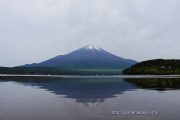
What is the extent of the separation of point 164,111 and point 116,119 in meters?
5.93

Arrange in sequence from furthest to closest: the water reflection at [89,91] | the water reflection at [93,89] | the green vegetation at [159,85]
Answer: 1. the green vegetation at [159,85]
2. the water reflection at [93,89]
3. the water reflection at [89,91]

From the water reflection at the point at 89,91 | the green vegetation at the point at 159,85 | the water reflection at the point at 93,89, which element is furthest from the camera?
the green vegetation at the point at 159,85

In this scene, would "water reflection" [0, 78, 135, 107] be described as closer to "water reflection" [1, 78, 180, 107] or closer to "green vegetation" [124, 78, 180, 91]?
"water reflection" [1, 78, 180, 107]

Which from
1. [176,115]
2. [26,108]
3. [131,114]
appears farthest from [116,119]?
[26,108]

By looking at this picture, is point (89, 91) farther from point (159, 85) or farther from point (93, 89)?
point (159, 85)

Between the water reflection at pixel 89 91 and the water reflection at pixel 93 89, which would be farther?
the water reflection at pixel 93 89

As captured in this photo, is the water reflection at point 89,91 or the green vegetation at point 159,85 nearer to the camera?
the water reflection at point 89,91

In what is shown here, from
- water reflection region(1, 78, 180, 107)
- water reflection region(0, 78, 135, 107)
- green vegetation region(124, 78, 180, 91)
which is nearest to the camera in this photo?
water reflection region(0, 78, 135, 107)

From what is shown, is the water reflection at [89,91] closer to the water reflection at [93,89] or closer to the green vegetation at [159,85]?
the water reflection at [93,89]

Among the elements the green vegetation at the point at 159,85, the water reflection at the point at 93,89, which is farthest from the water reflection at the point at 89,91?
the green vegetation at the point at 159,85

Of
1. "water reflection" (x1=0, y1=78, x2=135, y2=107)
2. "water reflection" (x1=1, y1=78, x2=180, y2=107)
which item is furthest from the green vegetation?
"water reflection" (x1=0, y1=78, x2=135, y2=107)

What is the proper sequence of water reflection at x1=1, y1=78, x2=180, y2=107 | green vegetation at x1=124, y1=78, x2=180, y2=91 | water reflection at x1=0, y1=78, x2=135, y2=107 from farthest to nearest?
green vegetation at x1=124, y1=78, x2=180, y2=91, water reflection at x1=1, y1=78, x2=180, y2=107, water reflection at x1=0, y1=78, x2=135, y2=107

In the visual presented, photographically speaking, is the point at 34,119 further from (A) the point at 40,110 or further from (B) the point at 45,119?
(A) the point at 40,110

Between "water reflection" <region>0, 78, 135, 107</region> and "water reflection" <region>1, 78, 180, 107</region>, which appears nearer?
"water reflection" <region>0, 78, 135, 107</region>
